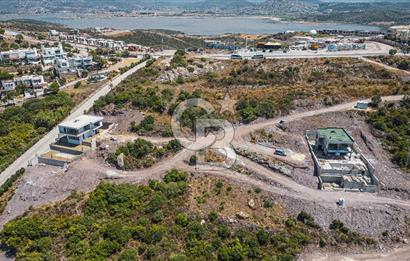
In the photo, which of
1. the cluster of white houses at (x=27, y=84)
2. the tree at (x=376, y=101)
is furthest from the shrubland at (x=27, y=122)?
the tree at (x=376, y=101)

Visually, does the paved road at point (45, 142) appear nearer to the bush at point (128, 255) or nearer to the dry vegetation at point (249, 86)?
the dry vegetation at point (249, 86)

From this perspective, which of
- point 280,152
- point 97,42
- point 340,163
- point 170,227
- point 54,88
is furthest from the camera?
point 97,42

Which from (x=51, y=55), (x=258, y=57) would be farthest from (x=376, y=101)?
(x=51, y=55)

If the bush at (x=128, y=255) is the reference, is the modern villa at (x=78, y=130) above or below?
above

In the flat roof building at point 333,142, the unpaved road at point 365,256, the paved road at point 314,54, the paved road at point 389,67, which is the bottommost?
the unpaved road at point 365,256

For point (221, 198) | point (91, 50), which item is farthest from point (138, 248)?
point (91, 50)

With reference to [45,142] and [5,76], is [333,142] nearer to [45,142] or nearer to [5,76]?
[45,142]

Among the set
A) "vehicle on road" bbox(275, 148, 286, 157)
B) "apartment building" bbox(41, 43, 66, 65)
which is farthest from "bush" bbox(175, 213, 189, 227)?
"apartment building" bbox(41, 43, 66, 65)
